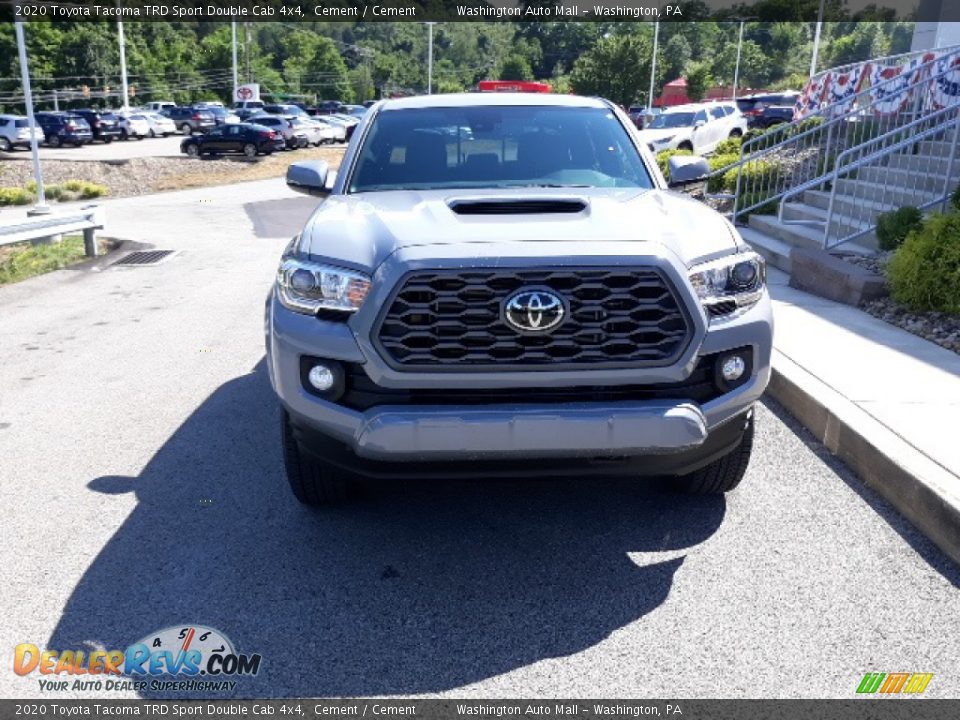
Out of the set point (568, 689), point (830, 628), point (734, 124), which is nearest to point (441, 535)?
point (568, 689)

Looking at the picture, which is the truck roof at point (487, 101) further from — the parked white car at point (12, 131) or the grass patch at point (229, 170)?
the parked white car at point (12, 131)

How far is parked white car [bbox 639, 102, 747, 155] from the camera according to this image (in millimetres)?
28038

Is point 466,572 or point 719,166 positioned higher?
point 719,166

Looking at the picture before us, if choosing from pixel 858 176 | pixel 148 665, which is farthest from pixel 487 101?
pixel 858 176

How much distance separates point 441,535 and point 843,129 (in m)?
13.5

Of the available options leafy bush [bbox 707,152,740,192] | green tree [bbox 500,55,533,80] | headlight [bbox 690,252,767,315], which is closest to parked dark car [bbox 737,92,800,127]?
leafy bush [bbox 707,152,740,192]

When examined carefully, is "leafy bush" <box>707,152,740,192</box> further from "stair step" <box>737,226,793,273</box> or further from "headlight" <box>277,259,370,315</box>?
"headlight" <box>277,259,370,315</box>

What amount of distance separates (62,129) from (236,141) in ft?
41.5

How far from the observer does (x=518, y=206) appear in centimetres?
385

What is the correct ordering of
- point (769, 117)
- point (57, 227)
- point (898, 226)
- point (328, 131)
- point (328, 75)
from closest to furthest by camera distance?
point (898, 226)
point (57, 227)
point (769, 117)
point (328, 131)
point (328, 75)

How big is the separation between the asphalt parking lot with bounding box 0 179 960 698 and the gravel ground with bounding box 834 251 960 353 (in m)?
2.02

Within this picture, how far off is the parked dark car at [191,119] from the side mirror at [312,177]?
175 feet

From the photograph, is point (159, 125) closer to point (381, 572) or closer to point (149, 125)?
point (149, 125)

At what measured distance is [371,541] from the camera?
388cm
